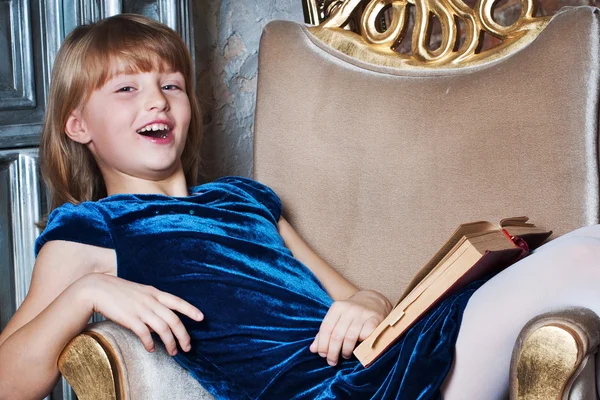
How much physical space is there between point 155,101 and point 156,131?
8cm

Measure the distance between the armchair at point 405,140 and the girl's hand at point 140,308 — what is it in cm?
3

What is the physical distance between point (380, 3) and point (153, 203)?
648 millimetres

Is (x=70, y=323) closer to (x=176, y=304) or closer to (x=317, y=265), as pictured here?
(x=176, y=304)

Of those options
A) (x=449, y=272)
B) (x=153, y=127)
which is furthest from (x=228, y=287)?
(x=449, y=272)

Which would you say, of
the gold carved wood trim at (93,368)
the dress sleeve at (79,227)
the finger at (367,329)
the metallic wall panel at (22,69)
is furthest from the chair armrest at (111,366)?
the metallic wall panel at (22,69)

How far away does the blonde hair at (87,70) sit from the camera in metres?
1.30

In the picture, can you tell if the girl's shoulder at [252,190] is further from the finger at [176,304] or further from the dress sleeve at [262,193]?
the finger at [176,304]

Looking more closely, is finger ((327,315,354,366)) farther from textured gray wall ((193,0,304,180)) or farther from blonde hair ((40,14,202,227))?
textured gray wall ((193,0,304,180))

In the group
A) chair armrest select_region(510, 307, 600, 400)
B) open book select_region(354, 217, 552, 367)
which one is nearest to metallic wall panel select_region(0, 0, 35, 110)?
open book select_region(354, 217, 552, 367)

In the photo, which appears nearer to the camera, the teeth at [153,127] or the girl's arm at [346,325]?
the girl's arm at [346,325]

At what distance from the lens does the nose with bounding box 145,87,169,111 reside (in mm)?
1279

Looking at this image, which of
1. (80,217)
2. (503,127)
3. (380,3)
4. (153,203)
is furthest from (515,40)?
(80,217)

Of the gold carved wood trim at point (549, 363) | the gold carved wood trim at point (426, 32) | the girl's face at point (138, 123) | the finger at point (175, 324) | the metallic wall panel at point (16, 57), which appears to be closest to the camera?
the gold carved wood trim at point (549, 363)

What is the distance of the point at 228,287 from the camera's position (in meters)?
1.20
